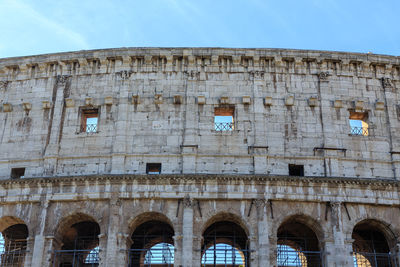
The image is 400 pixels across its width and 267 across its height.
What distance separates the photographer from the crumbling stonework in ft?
85.8

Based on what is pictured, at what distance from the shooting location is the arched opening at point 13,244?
1137 inches

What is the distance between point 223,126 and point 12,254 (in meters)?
13.3

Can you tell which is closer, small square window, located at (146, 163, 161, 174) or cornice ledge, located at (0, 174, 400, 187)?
cornice ledge, located at (0, 174, 400, 187)

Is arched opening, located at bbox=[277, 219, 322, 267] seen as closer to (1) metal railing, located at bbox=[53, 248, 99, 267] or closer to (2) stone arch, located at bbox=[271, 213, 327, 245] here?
(2) stone arch, located at bbox=[271, 213, 327, 245]

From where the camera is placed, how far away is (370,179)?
87.9 ft

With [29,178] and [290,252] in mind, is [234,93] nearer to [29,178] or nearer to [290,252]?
[290,252]

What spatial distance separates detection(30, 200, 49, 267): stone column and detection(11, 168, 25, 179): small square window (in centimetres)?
309

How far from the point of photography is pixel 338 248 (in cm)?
2545

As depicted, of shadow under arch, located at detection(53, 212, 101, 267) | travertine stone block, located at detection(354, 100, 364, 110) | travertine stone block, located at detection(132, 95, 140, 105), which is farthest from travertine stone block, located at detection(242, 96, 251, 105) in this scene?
shadow under arch, located at detection(53, 212, 101, 267)

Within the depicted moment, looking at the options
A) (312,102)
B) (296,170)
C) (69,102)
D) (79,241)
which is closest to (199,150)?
(296,170)

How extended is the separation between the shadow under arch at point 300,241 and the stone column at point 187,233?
4.41 meters

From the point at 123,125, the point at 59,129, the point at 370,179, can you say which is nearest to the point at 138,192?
the point at 123,125

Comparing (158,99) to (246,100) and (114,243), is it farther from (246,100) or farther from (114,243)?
(114,243)

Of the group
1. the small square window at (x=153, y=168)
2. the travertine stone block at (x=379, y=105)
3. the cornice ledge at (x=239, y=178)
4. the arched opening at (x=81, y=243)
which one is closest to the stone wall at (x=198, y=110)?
the travertine stone block at (x=379, y=105)
